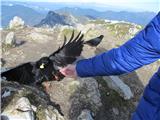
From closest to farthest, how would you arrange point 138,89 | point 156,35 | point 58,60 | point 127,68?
1. point 156,35
2. point 127,68
3. point 58,60
4. point 138,89

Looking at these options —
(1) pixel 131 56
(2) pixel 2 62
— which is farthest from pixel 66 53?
(1) pixel 131 56

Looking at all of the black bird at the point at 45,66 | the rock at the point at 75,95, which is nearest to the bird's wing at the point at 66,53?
the black bird at the point at 45,66

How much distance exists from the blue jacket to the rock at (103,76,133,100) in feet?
29.8

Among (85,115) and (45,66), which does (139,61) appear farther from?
(85,115)

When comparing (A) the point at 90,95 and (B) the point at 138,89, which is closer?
(A) the point at 90,95

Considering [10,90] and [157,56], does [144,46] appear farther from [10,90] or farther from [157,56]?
[10,90]

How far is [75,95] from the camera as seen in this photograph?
14.3 metres

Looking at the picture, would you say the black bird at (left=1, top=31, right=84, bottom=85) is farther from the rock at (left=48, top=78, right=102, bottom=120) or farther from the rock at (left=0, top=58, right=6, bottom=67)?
the rock at (left=0, top=58, right=6, bottom=67)

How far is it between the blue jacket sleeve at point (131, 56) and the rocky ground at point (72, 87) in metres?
5.24

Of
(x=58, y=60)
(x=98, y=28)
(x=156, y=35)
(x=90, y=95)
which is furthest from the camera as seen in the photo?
(x=98, y=28)

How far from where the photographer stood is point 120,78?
16.2 m

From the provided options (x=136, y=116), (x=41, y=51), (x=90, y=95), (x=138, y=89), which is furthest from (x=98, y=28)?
(x=136, y=116)

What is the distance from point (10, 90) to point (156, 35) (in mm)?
7411

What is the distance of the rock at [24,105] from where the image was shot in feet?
36.1
